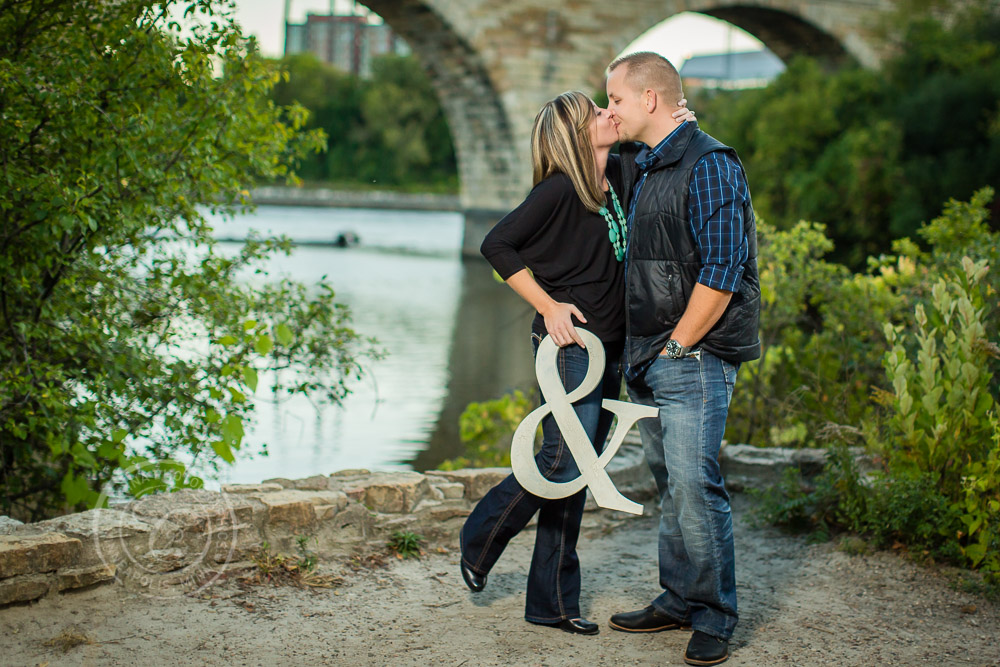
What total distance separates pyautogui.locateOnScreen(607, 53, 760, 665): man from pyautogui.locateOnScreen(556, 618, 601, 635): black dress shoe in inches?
11.1

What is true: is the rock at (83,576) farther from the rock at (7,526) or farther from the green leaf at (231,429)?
the green leaf at (231,429)

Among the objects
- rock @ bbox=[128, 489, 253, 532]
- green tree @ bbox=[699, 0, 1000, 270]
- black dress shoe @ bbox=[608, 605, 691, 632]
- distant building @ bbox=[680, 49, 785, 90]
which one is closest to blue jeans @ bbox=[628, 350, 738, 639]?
black dress shoe @ bbox=[608, 605, 691, 632]

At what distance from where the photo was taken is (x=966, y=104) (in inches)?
558

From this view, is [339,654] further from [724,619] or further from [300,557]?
[724,619]

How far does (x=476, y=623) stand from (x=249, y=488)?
98 centimetres

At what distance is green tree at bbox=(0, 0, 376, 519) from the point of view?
3393mm

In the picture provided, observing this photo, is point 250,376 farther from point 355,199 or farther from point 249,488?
point 355,199

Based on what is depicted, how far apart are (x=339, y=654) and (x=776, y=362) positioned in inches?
141

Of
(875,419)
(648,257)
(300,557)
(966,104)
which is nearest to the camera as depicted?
(648,257)

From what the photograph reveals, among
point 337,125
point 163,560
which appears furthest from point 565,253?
point 337,125

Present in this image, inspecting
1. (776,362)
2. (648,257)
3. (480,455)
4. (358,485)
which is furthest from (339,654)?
(776,362)

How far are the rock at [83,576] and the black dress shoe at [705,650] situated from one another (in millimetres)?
1596

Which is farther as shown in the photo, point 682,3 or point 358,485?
point 682,3

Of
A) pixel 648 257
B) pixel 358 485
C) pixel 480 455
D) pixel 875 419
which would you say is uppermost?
pixel 648 257
